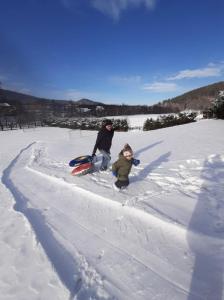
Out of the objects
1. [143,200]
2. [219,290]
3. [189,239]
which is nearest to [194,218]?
[189,239]

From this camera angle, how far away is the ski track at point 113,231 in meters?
2.96

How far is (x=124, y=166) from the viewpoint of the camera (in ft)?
19.8

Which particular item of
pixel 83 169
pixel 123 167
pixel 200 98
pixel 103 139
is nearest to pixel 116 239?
pixel 123 167

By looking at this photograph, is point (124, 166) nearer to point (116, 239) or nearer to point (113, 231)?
point (113, 231)

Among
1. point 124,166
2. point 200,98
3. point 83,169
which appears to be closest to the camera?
point 124,166

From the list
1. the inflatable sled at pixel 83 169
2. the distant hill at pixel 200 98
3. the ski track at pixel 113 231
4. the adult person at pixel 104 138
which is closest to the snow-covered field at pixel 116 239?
the ski track at pixel 113 231

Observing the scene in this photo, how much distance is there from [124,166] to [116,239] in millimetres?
2433

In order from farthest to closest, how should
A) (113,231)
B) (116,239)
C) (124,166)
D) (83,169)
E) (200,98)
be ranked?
1. (200,98)
2. (83,169)
3. (124,166)
4. (113,231)
5. (116,239)

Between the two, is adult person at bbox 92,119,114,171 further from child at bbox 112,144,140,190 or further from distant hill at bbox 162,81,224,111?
distant hill at bbox 162,81,224,111

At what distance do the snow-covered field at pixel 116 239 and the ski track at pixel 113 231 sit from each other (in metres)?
0.01

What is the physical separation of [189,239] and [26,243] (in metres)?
2.88

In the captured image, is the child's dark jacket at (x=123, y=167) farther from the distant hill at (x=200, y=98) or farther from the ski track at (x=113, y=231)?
the distant hill at (x=200, y=98)

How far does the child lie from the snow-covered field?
0.31m

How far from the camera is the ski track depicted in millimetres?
2959
